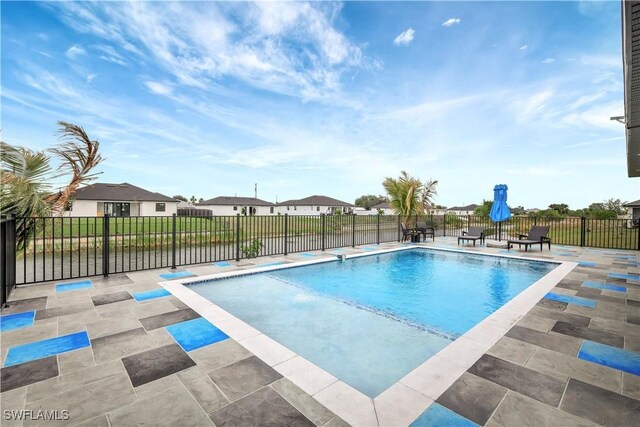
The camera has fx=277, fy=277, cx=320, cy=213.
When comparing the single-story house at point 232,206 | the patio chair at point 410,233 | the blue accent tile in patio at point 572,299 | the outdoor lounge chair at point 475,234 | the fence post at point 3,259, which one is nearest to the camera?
the fence post at point 3,259

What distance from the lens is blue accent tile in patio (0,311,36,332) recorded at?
3104 millimetres

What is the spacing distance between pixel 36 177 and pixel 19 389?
12.9 ft

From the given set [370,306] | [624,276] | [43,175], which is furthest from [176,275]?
[624,276]

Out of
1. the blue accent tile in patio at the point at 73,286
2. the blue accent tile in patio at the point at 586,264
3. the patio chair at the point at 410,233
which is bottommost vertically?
the blue accent tile in patio at the point at 73,286

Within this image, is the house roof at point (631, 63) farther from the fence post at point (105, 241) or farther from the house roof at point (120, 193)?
the house roof at point (120, 193)

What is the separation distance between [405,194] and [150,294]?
1165 centimetres

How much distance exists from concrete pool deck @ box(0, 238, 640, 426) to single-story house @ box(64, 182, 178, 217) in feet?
100

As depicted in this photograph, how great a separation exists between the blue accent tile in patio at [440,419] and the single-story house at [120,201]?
3324 cm

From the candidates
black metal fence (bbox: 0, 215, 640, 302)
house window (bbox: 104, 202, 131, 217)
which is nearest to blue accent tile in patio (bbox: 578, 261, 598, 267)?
black metal fence (bbox: 0, 215, 640, 302)

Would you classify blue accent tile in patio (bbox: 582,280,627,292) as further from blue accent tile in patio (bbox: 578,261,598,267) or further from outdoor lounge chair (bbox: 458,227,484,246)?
outdoor lounge chair (bbox: 458,227,484,246)

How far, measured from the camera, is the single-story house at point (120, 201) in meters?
27.9

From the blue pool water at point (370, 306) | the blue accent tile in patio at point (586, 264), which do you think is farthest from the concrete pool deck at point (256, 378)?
the blue accent tile in patio at point (586, 264)

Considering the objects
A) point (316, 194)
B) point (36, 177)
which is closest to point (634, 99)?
point (36, 177)

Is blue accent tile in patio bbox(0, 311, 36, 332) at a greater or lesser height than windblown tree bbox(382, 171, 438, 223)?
lesser
